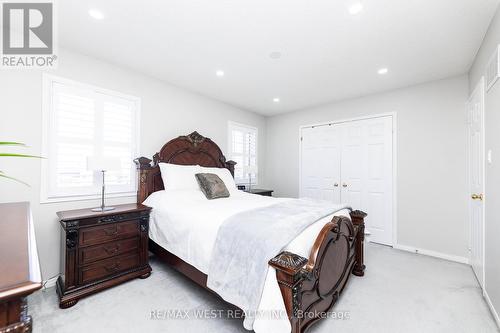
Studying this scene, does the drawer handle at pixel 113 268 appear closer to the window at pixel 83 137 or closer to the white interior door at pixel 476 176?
the window at pixel 83 137

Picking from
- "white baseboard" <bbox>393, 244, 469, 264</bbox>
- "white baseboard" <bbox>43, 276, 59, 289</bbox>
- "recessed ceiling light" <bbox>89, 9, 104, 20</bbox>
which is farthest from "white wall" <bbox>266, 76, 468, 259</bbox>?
"white baseboard" <bbox>43, 276, 59, 289</bbox>

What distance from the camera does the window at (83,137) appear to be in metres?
2.39

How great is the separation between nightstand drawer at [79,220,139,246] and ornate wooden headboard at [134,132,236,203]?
624 millimetres

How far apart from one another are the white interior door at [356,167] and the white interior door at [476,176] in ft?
3.16

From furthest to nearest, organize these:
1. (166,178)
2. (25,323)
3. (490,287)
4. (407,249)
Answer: (407,249), (166,178), (490,287), (25,323)

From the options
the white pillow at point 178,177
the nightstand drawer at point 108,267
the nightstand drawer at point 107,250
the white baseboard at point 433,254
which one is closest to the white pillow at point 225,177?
the white pillow at point 178,177

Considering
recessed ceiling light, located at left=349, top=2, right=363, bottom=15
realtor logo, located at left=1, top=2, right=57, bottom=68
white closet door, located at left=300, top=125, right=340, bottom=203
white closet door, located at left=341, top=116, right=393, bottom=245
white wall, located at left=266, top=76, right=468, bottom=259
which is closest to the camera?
recessed ceiling light, located at left=349, top=2, right=363, bottom=15

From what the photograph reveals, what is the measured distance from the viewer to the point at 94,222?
221 cm

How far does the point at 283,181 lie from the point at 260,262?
12.4ft

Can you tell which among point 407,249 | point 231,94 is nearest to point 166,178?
point 231,94

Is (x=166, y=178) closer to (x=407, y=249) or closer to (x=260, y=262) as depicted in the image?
(x=260, y=262)

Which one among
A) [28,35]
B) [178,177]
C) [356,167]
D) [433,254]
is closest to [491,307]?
[433,254]

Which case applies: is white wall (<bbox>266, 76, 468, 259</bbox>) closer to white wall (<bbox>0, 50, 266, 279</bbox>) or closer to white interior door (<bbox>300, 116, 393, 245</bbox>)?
white interior door (<bbox>300, 116, 393, 245</bbox>)

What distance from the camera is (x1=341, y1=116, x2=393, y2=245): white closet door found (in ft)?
12.2
